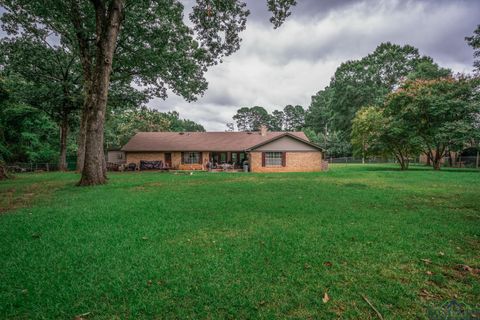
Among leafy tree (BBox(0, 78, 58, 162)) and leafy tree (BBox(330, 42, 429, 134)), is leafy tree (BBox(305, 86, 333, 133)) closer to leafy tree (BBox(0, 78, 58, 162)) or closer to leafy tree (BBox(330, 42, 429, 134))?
leafy tree (BBox(330, 42, 429, 134))

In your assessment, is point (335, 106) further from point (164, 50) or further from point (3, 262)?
point (3, 262)

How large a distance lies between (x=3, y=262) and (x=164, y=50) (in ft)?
52.3

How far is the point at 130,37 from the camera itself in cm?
1653

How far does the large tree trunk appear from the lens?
11.3 m

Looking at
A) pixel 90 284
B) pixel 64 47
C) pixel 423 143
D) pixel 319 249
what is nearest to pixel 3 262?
pixel 90 284

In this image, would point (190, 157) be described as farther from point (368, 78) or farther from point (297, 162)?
point (368, 78)

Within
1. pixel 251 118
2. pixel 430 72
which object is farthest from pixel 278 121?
pixel 430 72

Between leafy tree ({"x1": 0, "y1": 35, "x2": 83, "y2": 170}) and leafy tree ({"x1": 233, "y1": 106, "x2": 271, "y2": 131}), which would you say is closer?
leafy tree ({"x1": 0, "y1": 35, "x2": 83, "y2": 170})

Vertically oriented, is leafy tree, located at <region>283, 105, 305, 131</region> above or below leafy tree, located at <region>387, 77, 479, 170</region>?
above

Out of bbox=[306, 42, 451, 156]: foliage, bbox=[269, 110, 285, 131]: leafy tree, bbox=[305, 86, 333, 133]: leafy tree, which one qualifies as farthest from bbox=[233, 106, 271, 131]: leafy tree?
bbox=[306, 42, 451, 156]: foliage

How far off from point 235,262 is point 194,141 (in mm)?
25471

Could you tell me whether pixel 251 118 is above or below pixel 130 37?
above

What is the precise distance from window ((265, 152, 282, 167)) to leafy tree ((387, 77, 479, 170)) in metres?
12.0

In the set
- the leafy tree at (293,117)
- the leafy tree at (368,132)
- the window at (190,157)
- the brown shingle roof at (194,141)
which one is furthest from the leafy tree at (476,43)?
the leafy tree at (293,117)
